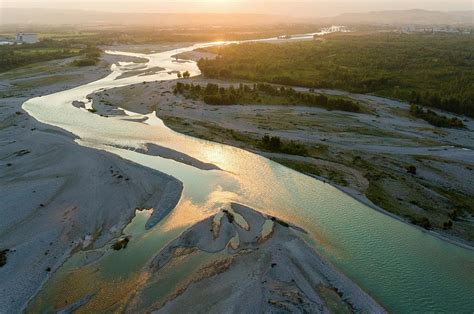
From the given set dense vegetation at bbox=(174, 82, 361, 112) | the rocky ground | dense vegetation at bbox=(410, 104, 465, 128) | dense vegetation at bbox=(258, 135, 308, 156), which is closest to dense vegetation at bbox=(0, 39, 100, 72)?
dense vegetation at bbox=(174, 82, 361, 112)

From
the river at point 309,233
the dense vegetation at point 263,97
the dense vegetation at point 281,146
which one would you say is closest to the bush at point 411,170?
the river at point 309,233

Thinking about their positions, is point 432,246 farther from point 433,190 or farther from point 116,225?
point 116,225

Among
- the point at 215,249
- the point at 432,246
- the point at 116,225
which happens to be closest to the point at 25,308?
the point at 116,225

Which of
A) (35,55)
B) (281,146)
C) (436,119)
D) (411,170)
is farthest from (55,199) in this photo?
(35,55)

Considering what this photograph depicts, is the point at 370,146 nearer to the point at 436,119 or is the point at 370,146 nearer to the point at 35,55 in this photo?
the point at 436,119

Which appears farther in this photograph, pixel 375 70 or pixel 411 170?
pixel 375 70
